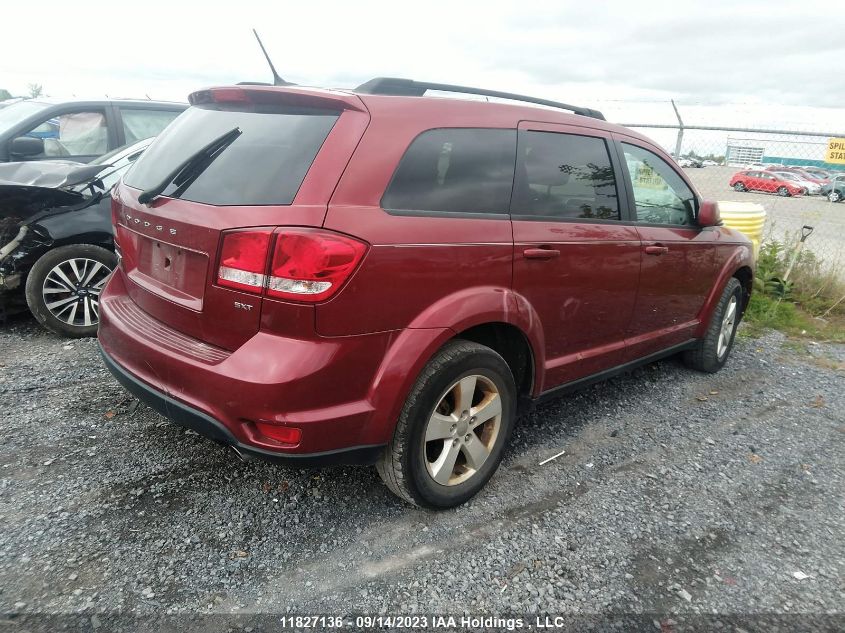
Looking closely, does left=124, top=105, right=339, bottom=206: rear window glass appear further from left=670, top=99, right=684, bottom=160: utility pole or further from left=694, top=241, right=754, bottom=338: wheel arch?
left=670, top=99, right=684, bottom=160: utility pole

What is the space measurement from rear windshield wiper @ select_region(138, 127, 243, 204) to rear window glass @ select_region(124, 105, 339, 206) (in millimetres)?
26

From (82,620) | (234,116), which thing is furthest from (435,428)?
(234,116)

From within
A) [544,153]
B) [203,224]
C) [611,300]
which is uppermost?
[544,153]

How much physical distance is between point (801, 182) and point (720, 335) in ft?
109

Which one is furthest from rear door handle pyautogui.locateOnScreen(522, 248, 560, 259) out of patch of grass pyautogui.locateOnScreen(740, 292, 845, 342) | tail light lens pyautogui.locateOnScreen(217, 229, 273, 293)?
patch of grass pyautogui.locateOnScreen(740, 292, 845, 342)

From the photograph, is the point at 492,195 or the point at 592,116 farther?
the point at 592,116

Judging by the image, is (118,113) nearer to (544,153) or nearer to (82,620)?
(544,153)

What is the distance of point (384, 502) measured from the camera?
2758mm

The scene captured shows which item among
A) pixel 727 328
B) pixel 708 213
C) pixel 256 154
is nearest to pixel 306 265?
pixel 256 154

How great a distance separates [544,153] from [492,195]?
0.49 m

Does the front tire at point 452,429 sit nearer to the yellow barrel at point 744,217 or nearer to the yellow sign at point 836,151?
the yellow barrel at point 744,217

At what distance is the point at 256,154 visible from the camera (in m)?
2.31

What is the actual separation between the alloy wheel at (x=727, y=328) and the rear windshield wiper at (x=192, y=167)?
3.86 meters

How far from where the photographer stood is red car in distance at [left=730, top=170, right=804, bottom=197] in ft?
99.5
